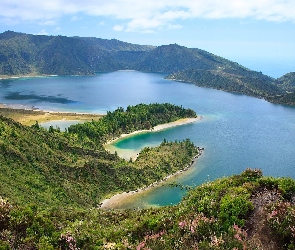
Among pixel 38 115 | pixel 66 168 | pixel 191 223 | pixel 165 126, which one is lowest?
pixel 66 168

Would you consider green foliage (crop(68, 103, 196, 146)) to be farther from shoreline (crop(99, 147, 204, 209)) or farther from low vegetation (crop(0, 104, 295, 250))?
low vegetation (crop(0, 104, 295, 250))

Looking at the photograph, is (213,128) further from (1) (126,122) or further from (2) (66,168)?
(2) (66,168)

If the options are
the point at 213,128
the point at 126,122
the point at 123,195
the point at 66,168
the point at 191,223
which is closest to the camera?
the point at 191,223

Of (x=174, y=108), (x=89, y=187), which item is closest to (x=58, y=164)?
(x=89, y=187)

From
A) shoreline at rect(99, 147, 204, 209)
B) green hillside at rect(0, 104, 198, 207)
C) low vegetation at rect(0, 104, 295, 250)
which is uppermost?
low vegetation at rect(0, 104, 295, 250)

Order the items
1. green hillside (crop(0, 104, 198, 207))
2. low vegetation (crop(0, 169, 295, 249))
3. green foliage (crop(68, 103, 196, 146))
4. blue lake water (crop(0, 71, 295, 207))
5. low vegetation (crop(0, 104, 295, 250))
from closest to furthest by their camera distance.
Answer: low vegetation (crop(0, 169, 295, 249)) < low vegetation (crop(0, 104, 295, 250)) < green hillside (crop(0, 104, 198, 207)) < blue lake water (crop(0, 71, 295, 207)) < green foliage (crop(68, 103, 196, 146))

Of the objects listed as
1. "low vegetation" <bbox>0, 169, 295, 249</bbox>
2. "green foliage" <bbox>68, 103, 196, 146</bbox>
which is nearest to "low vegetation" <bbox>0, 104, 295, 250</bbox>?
"low vegetation" <bbox>0, 169, 295, 249</bbox>

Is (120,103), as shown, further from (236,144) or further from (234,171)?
(234,171)

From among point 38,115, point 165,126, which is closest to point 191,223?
point 165,126

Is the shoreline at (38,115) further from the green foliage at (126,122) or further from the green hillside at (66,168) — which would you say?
the green hillside at (66,168)
